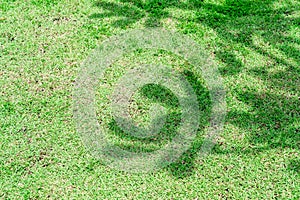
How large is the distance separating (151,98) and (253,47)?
1608 mm

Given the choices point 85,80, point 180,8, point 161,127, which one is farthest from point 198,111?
point 180,8

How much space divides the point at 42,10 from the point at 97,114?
2022 mm

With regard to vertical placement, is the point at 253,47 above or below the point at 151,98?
above

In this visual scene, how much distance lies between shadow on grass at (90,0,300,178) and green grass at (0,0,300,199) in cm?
1

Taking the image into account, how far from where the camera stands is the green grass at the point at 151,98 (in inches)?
166

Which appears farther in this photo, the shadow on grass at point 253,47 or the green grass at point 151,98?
the shadow on grass at point 253,47

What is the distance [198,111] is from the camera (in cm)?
478

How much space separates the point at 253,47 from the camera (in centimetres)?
545

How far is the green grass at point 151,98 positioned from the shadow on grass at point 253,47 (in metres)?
0.01

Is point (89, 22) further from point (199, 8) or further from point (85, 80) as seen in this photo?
point (199, 8)

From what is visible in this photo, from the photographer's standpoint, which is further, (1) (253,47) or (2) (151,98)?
(1) (253,47)

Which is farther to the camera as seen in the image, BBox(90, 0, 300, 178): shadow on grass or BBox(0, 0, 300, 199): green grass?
BBox(90, 0, 300, 178): shadow on grass

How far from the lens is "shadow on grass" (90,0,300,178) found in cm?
461

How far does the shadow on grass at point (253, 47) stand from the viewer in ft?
15.1
